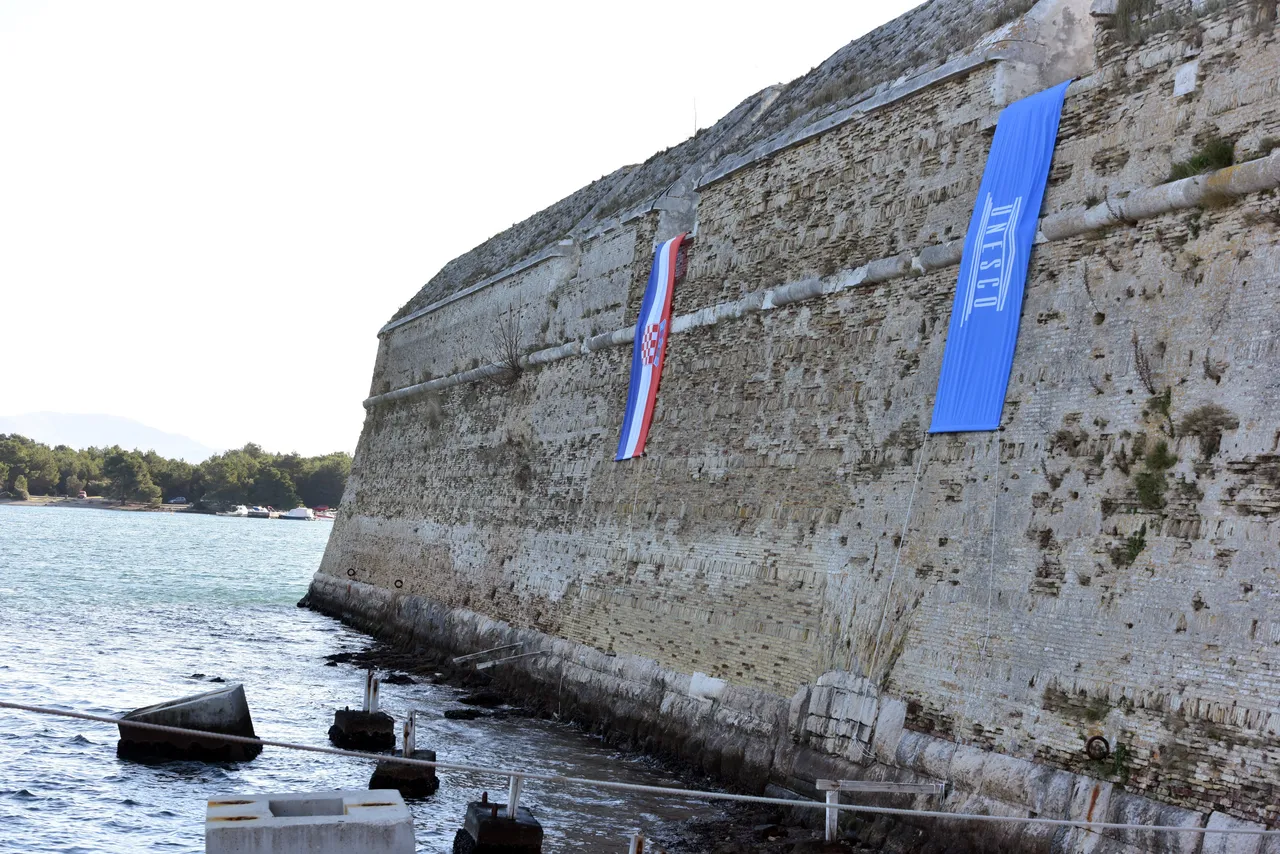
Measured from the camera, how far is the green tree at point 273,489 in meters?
108

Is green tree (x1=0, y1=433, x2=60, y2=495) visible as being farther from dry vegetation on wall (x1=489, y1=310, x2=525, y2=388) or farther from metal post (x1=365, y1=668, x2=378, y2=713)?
metal post (x1=365, y1=668, x2=378, y2=713)

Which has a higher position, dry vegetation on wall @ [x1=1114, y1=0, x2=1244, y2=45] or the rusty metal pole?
dry vegetation on wall @ [x1=1114, y1=0, x2=1244, y2=45]

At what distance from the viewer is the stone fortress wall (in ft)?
26.0

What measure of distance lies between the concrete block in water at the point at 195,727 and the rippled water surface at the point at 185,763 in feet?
0.72

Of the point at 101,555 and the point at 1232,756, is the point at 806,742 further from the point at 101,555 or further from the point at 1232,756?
the point at 101,555

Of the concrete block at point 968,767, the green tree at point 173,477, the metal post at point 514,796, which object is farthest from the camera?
the green tree at point 173,477

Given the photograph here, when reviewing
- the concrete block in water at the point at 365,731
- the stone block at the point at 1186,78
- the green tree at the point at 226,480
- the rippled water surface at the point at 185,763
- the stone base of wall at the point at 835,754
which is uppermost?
the stone block at the point at 1186,78

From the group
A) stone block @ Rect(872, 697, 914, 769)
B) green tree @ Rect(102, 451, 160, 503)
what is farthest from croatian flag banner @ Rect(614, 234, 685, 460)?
green tree @ Rect(102, 451, 160, 503)

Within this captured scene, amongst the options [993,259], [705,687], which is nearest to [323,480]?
[705,687]

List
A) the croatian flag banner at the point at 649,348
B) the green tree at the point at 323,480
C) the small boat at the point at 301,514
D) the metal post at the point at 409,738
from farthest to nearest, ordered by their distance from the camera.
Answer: the green tree at the point at 323,480
the small boat at the point at 301,514
the croatian flag banner at the point at 649,348
the metal post at the point at 409,738

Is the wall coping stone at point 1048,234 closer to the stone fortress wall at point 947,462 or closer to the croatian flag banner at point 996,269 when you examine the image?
the stone fortress wall at point 947,462

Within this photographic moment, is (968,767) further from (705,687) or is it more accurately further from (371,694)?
(371,694)

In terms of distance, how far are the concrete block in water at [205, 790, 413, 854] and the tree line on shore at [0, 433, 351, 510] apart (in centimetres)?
10299

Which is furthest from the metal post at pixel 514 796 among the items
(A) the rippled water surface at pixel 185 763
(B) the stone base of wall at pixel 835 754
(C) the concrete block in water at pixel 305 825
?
(B) the stone base of wall at pixel 835 754
